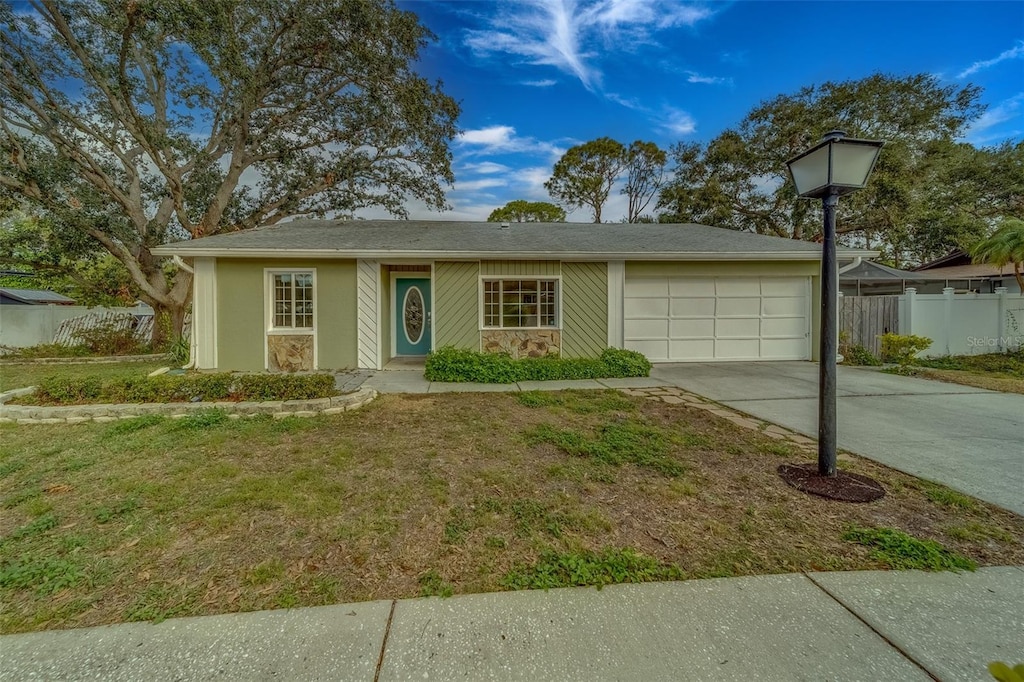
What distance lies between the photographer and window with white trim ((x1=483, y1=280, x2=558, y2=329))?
8.43 meters

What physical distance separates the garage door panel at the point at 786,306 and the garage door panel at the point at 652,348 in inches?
91.7

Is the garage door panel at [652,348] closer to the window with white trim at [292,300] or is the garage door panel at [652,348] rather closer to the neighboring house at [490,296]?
the neighboring house at [490,296]

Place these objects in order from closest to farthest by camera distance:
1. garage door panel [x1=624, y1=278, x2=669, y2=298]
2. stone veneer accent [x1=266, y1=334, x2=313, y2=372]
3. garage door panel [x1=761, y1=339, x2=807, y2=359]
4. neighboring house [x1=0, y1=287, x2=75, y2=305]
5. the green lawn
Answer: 1. the green lawn
2. stone veneer accent [x1=266, y1=334, x2=313, y2=372]
3. garage door panel [x1=624, y1=278, x2=669, y2=298]
4. garage door panel [x1=761, y1=339, x2=807, y2=359]
5. neighboring house [x1=0, y1=287, x2=75, y2=305]

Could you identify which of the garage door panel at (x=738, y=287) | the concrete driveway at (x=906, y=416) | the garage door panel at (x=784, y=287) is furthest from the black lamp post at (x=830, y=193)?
the garage door panel at (x=784, y=287)

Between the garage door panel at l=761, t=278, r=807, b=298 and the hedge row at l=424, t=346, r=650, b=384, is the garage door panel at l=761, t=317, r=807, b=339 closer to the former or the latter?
the garage door panel at l=761, t=278, r=807, b=298

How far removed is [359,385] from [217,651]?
5.14m

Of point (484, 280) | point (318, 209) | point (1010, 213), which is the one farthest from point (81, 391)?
point (1010, 213)

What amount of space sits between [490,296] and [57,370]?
30.0ft

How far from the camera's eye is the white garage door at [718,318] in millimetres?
8945

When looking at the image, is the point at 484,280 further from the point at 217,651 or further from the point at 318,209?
the point at 318,209

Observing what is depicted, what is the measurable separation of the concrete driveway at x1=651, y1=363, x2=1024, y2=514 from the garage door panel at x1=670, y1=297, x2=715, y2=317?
4.19 ft

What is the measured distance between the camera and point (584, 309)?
28.1 ft

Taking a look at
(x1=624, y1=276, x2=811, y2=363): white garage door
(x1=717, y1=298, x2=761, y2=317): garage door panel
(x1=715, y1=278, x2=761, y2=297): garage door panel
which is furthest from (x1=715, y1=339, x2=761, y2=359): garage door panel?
(x1=715, y1=278, x2=761, y2=297): garage door panel

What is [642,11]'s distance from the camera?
8.24 m
